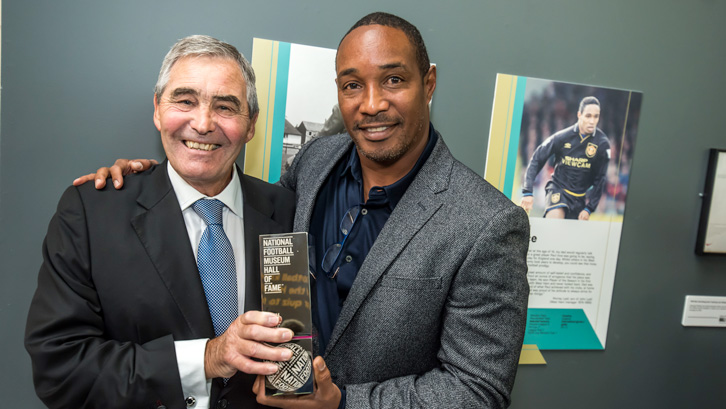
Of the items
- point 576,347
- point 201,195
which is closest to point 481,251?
point 201,195

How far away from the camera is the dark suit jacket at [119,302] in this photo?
1.15 meters

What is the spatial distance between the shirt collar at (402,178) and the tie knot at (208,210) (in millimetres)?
432

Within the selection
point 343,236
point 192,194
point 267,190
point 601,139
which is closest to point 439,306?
point 343,236

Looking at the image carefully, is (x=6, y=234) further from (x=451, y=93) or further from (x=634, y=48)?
(x=634, y=48)

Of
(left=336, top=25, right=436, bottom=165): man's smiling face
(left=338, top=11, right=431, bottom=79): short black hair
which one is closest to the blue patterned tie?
(left=336, top=25, right=436, bottom=165): man's smiling face

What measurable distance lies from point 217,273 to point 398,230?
519 mm

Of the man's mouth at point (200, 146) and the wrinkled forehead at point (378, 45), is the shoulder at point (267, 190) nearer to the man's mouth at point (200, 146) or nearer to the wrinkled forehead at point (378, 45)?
the man's mouth at point (200, 146)

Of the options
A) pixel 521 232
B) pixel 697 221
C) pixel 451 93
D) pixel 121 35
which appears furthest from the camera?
pixel 697 221

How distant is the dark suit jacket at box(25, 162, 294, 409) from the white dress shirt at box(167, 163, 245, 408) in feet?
0.09

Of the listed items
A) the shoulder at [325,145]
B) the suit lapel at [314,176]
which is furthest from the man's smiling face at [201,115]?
the shoulder at [325,145]

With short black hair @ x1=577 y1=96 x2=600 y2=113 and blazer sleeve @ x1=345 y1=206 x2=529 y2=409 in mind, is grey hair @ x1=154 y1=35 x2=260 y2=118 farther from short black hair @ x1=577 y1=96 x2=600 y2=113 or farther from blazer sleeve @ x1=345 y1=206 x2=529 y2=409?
short black hair @ x1=577 y1=96 x2=600 y2=113

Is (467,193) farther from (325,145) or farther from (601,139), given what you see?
(601,139)

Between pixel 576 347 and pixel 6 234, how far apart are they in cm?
238

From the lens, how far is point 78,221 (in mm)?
1229
